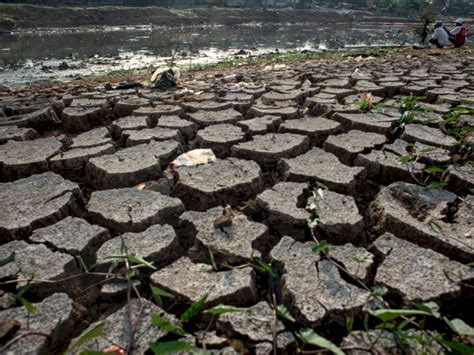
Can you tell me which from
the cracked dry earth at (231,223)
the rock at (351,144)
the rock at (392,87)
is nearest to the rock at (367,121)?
the cracked dry earth at (231,223)

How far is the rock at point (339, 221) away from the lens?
4.76 ft

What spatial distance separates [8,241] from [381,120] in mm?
2316

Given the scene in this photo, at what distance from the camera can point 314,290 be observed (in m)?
1.16

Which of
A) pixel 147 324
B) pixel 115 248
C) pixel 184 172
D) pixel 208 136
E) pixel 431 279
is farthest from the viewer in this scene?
pixel 208 136

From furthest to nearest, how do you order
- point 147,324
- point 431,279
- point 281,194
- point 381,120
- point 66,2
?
point 66,2
point 381,120
point 281,194
point 431,279
point 147,324

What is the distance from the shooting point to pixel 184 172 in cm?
188

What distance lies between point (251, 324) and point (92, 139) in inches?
68.5

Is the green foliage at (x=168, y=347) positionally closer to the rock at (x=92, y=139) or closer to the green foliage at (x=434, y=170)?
the green foliage at (x=434, y=170)

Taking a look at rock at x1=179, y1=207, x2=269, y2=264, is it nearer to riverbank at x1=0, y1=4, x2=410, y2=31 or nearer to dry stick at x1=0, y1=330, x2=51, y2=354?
dry stick at x1=0, y1=330, x2=51, y2=354

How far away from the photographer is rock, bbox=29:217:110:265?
4.33 feet

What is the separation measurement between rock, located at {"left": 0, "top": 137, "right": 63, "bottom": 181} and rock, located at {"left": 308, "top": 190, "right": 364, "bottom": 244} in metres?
1.43

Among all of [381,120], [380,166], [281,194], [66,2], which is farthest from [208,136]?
[66,2]

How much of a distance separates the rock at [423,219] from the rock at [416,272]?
0.08 metres

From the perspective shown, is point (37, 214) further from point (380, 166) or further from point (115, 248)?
point (380, 166)
